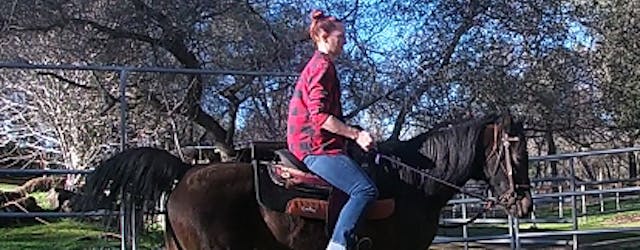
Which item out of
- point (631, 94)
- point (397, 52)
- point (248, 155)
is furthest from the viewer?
point (631, 94)

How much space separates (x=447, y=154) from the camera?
4.47 metres

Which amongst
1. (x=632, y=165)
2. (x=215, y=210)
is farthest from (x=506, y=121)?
(x=632, y=165)

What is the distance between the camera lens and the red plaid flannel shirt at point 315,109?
12.6 feet

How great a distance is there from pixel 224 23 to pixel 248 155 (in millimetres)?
5796

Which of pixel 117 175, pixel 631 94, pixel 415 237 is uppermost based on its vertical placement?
pixel 631 94

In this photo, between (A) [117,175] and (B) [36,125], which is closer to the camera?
(A) [117,175]

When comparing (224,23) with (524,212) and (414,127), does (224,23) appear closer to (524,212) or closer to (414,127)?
(414,127)

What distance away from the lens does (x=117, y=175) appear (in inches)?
169

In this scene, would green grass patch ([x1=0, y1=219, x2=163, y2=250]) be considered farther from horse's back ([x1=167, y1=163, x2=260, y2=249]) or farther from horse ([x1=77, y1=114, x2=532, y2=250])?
horse's back ([x1=167, y1=163, x2=260, y2=249])

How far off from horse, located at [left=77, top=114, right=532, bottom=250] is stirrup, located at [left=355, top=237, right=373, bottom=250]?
4 cm

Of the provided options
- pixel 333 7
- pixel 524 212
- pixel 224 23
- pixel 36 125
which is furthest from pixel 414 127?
pixel 524 212

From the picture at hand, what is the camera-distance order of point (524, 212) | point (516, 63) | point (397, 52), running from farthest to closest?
point (516, 63) → point (397, 52) → point (524, 212)

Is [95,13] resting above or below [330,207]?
above

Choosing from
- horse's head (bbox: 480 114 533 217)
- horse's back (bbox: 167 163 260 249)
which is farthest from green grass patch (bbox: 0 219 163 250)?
horse's head (bbox: 480 114 533 217)
